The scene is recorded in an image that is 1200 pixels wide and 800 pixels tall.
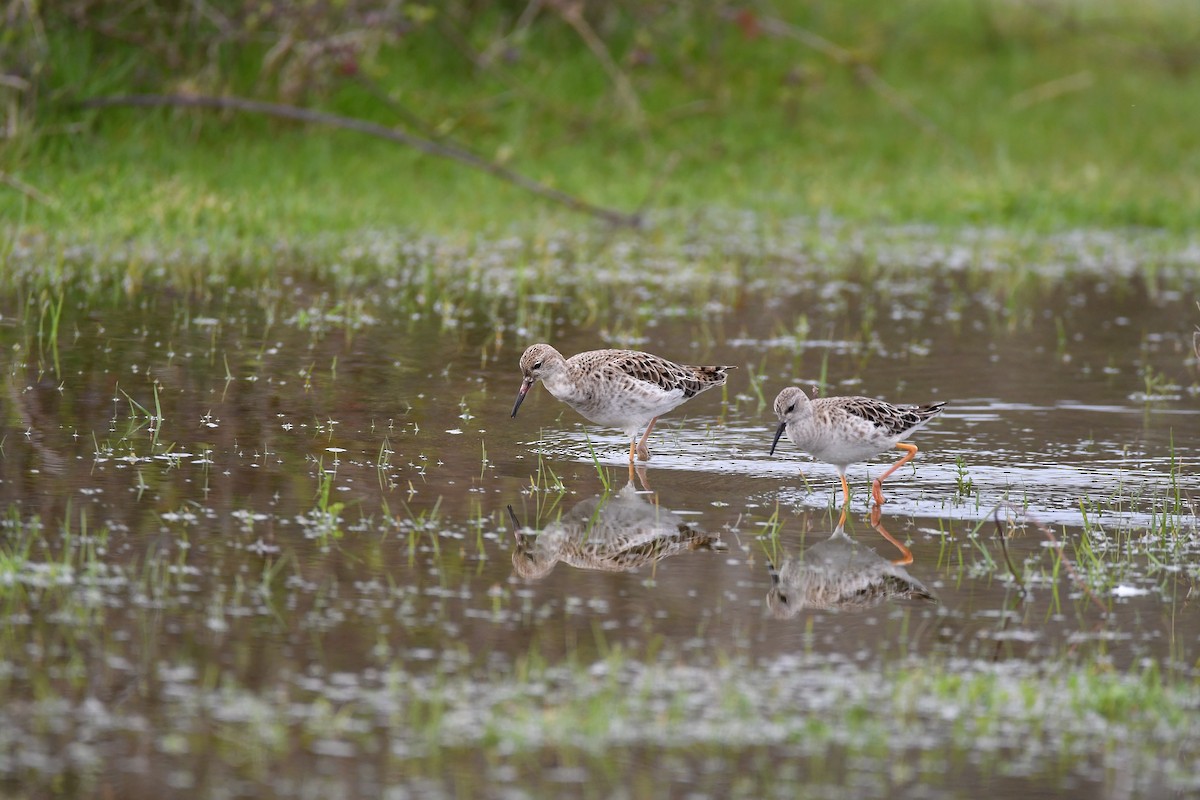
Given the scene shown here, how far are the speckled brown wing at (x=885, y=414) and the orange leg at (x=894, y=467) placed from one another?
0.65 ft

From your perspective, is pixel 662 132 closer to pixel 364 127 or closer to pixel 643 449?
pixel 364 127

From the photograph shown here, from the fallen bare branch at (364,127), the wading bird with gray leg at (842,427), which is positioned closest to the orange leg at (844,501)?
the wading bird with gray leg at (842,427)

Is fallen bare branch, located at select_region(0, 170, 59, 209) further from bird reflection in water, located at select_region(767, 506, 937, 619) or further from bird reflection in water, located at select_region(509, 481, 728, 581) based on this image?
bird reflection in water, located at select_region(767, 506, 937, 619)

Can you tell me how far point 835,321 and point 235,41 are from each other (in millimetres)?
7672

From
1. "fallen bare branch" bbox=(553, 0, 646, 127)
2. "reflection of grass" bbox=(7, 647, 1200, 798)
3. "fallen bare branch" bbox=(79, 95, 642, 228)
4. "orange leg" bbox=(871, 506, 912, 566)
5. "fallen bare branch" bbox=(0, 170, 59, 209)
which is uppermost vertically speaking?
"fallen bare branch" bbox=(553, 0, 646, 127)

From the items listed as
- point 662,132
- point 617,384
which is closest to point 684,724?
point 617,384

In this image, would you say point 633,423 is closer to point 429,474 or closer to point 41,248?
point 429,474

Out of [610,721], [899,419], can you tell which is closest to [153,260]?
[899,419]

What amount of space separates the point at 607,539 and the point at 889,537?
128cm

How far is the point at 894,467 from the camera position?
9.32 m

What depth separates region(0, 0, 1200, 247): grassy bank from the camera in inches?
663

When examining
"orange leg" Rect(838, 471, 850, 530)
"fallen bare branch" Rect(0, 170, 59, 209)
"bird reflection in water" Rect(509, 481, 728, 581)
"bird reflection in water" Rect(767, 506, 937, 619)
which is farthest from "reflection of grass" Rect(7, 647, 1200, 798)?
"fallen bare branch" Rect(0, 170, 59, 209)

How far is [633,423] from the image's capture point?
32.4 feet

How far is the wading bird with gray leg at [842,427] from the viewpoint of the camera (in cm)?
887
